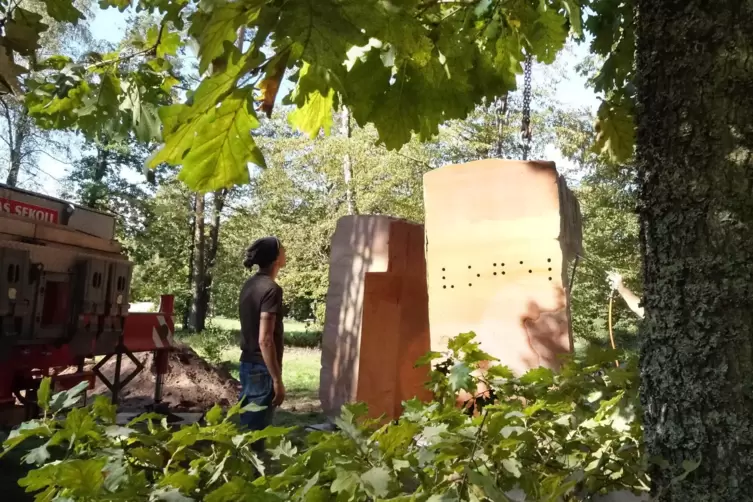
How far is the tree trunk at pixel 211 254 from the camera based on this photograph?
21.5 meters

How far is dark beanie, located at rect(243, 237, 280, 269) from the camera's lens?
170 inches

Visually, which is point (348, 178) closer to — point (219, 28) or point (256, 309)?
point (256, 309)

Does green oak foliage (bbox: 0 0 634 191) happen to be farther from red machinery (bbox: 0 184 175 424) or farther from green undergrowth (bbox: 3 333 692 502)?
red machinery (bbox: 0 184 175 424)

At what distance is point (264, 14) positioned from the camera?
110cm

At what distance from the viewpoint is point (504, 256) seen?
3.69 metres

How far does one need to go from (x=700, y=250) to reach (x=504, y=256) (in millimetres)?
2558

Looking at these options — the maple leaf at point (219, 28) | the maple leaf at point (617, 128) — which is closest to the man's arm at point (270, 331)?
the maple leaf at point (617, 128)

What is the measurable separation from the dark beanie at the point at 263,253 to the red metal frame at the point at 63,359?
128cm

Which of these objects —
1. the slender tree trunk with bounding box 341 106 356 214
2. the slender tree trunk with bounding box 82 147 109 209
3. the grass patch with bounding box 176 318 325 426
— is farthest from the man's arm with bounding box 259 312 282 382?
the slender tree trunk with bounding box 82 147 109 209

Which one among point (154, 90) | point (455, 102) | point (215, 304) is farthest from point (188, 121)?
point (215, 304)

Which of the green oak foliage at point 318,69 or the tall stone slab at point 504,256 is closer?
the green oak foliage at point 318,69

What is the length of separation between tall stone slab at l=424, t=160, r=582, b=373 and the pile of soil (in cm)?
449

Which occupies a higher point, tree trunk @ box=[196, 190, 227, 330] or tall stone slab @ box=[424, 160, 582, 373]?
tree trunk @ box=[196, 190, 227, 330]

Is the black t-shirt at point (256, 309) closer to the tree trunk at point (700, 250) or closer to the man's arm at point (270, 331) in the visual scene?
the man's arm at point (270, 331)
